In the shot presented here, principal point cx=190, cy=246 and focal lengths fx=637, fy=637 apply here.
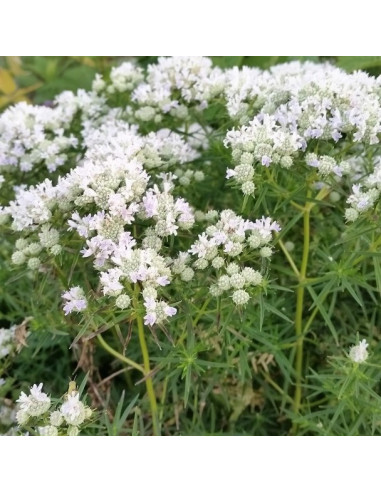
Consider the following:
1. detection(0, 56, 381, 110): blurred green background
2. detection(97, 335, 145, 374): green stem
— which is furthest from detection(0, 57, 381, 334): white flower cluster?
detection(0, 56, 381, 110): blurred green background

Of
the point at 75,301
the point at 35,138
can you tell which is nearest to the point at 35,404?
the point at 75,301

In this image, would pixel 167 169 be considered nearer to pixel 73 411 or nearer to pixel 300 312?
pixel 300 312

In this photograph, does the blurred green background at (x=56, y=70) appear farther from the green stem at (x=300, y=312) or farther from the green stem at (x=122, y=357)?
the green stem at (x=122, y=357)

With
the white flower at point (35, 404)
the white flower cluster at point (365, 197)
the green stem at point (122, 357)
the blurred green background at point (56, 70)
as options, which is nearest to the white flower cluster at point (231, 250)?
the white flower cluster at point (365, 197)

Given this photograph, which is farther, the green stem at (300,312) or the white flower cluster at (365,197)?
the green stem at (300,312)

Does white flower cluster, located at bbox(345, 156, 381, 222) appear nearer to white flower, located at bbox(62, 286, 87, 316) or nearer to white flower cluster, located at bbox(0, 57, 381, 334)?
white flower cluster, located at bbox(0, 57, 381, 334)

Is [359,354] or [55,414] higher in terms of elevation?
[359,354]
